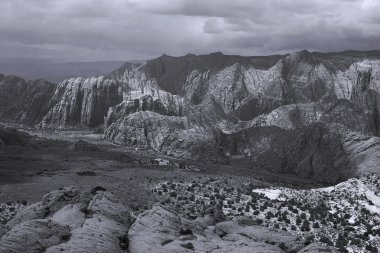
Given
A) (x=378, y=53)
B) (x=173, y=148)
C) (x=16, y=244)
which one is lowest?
(x=173, y=148)

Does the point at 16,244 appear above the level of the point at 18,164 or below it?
above

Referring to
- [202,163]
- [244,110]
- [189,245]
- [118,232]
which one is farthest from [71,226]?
[244,110]

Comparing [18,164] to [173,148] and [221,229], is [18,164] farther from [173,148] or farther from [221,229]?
[221,229]

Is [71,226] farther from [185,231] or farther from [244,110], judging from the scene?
[244,110]

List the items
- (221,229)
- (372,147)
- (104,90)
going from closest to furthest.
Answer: (221,229) < (372,147) < (104,90)

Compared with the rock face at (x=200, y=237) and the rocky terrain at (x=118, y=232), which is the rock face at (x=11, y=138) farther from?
the rock face at (x=200, y=237)

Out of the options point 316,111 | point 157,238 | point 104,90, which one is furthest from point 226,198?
point 104,90

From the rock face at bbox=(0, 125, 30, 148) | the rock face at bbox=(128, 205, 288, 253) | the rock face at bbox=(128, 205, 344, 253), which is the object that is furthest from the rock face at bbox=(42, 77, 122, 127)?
the rock face at bbox=(128, 205, 288, 253)
